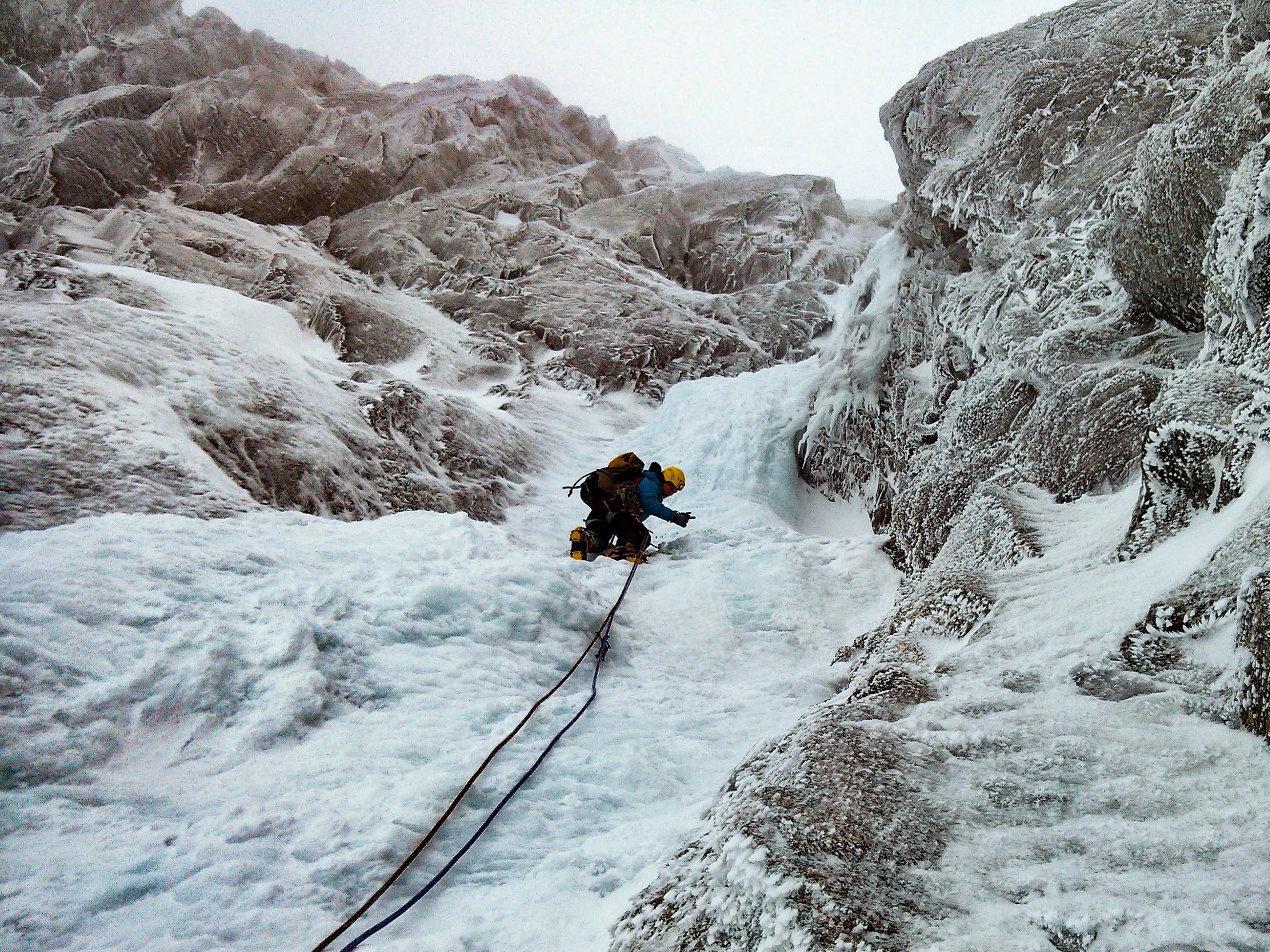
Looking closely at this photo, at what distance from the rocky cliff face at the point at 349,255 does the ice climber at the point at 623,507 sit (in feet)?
11.4

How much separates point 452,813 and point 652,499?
5292 mm

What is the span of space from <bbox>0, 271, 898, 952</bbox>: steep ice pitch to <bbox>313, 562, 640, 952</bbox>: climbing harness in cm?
5

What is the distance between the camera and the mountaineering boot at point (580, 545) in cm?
778

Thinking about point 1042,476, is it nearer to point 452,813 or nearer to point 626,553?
point 626,553

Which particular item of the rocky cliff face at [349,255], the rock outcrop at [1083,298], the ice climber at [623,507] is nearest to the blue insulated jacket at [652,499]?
the ice climber at [623,507]

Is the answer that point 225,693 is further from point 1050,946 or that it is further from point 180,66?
point 180,66

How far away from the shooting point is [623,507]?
320 inches

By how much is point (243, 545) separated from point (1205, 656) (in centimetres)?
545

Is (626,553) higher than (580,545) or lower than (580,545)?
lower

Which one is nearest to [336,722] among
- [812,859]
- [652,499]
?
[812,859]

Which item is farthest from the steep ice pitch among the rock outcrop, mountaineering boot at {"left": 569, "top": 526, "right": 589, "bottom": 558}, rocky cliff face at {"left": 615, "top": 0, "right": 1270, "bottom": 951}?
the rock outcrop

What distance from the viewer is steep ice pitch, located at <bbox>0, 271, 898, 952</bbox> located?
252 cm

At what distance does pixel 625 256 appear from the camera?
89.8 ft

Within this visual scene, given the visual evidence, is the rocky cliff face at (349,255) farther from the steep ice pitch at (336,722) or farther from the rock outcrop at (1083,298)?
the rock outcrop at (1083,298)
